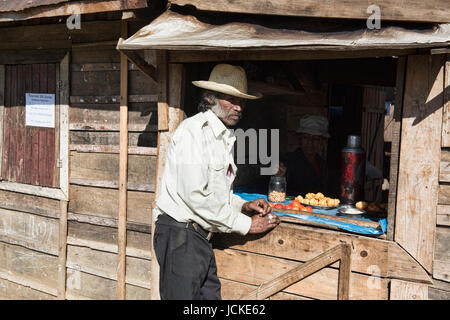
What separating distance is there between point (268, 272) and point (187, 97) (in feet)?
5.91

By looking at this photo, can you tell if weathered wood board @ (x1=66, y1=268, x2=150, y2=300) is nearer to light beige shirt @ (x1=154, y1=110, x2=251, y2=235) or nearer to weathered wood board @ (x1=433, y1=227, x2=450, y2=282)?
light beige shirt @ (x1=154, y1=110, x2=251, y2=235)

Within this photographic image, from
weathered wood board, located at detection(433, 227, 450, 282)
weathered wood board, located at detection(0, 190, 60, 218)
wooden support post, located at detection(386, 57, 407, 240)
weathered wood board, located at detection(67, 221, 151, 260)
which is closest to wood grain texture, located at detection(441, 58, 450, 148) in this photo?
wooden support post, located at detection(386, 57, 407, 240)

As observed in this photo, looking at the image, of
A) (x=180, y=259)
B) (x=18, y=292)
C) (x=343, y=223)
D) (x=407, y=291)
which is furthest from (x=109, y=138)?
(x=407, y=291)

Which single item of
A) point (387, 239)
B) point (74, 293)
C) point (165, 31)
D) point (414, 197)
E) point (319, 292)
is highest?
point (165, 31)

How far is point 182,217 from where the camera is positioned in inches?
132

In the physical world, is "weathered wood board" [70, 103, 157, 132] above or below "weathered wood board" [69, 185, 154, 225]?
above

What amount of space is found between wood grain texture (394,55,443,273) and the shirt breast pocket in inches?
53.1

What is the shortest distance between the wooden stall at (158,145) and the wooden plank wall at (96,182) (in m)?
0.02

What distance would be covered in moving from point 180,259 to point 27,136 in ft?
10.5

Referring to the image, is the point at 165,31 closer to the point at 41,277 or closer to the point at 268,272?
the point at 268,272

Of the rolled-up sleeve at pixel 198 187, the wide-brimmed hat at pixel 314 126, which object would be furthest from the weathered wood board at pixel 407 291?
the wide-brimmed hat at pixel 314 126

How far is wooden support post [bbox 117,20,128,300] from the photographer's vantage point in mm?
4586

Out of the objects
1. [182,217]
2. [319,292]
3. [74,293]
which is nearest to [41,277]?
[74,293]

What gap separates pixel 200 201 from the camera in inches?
129
